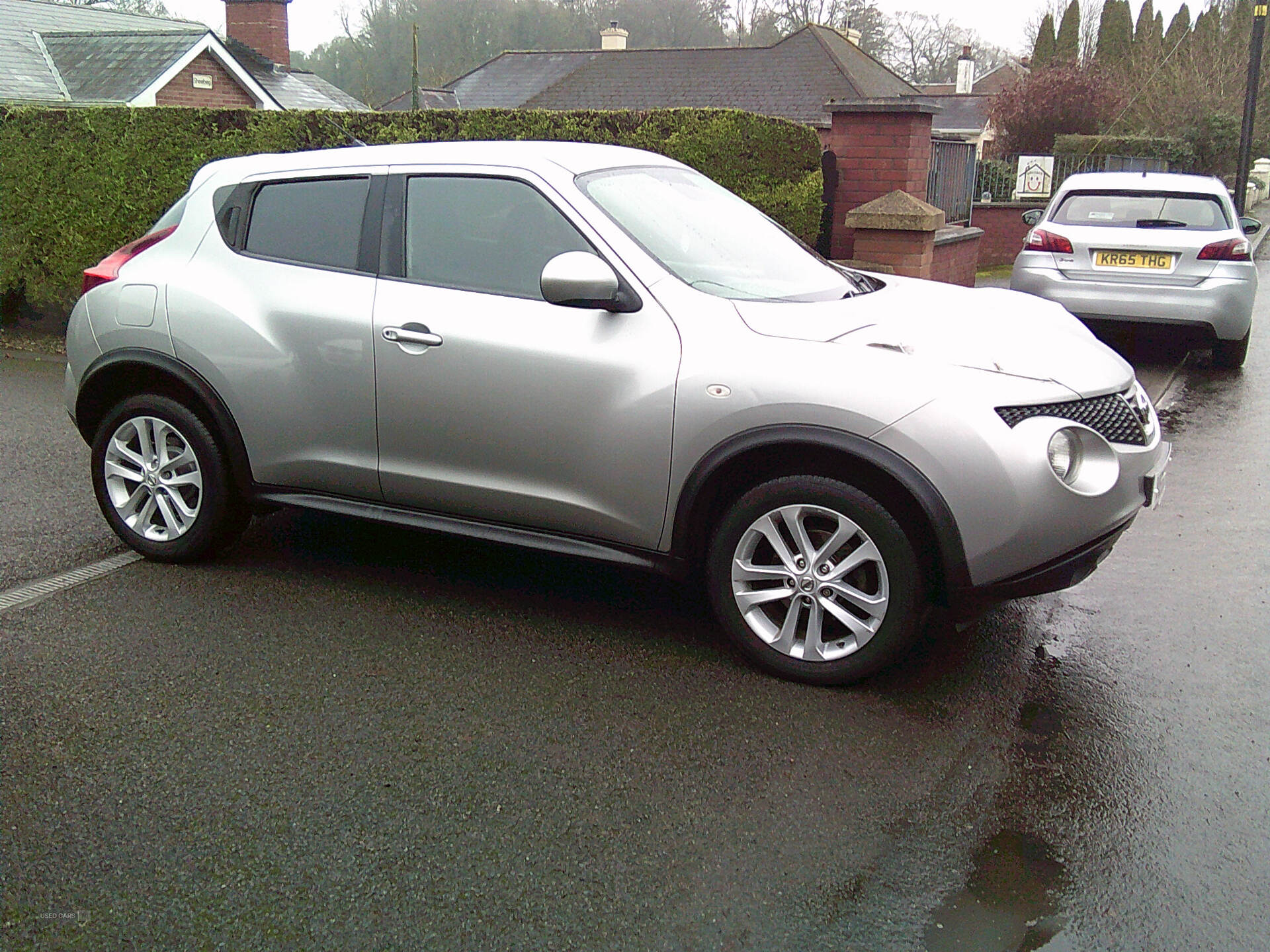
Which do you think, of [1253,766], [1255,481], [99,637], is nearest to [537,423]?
[99,637]

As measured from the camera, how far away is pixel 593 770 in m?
3.59

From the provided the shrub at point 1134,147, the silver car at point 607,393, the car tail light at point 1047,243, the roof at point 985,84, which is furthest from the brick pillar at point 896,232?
the roof at point 985,84

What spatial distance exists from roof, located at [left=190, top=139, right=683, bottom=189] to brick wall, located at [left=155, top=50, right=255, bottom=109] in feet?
94.7

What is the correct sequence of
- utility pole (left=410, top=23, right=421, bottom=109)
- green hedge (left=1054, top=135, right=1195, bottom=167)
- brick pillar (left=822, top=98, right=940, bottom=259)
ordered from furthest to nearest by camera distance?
1. green hedge (left=1054, top=135, right=1195, bottom=167)
2. utility pole (left=410, top=23, right=421, bottom=109)
3. brick pillar (left=822, top=98, right=940, bottom=259)

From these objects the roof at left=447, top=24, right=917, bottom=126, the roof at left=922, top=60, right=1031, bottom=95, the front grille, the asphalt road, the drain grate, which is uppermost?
the roof at left=922, top=60, right=1031, bottom=95

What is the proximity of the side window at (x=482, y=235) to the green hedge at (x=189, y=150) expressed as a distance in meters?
5.70

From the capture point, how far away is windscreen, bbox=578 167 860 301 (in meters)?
4.50

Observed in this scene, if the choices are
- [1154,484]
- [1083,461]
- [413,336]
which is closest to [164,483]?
[413,336]

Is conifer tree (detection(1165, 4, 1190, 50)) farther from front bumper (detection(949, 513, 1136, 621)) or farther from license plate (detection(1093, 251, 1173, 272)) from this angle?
front bumper (detection(949, 513, 1136, 621))

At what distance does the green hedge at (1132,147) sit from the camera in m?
31.3

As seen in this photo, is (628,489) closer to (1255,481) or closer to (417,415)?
(417,415)

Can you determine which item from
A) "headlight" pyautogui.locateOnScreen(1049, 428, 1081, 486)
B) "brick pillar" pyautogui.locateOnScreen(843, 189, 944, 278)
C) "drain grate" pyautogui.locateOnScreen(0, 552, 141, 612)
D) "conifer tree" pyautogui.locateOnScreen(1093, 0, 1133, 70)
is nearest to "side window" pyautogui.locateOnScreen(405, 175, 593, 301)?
"headlight" pyautogui.locateOnScreen(1049, 428, 1081, 486)

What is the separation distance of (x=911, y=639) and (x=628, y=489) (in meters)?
Result: 1.10

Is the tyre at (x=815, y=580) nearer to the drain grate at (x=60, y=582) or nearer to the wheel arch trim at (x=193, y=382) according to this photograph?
the wheel arch trim at (x=193, y=382)
